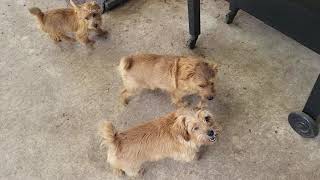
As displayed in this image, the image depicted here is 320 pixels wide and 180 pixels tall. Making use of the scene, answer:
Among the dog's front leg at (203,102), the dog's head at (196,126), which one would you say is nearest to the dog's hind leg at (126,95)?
the dog's front leg at (203,102)

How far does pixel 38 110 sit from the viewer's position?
2.02 metres

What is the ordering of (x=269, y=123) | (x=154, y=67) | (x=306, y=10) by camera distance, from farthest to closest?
(x=269, y=123), (x=154, y=67), (x=306, y=10)

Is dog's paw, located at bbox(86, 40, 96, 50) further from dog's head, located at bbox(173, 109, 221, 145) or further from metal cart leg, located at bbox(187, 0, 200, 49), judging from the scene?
dog's head, located at bbox(173, 109, 221, 145)

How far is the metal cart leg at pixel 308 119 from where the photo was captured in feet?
5.64

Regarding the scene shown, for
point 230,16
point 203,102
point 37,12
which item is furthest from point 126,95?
point 230,16

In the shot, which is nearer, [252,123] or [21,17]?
[252,123]

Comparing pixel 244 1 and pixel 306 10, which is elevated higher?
pixel 306 10

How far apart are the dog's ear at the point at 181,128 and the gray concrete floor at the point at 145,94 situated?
0.93ft

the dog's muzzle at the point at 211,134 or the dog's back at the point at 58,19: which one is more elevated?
the dog's back at the point at 58,19

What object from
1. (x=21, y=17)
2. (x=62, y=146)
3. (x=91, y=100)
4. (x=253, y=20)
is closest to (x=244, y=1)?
(x=253, y=20)

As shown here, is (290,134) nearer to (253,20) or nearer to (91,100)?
(253,20)

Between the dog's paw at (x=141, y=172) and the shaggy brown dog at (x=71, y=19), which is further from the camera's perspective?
the shaggy brown dog at (x=71, y=19)

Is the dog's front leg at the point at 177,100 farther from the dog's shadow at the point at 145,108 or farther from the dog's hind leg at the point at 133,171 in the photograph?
the dog's hind leg at the point at 133,171

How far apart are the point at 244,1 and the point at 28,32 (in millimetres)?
1220
